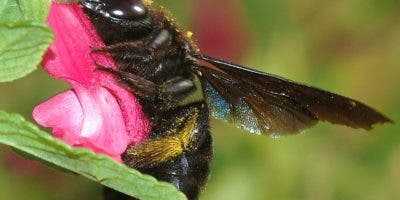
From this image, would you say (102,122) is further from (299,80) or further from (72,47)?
(299,80)

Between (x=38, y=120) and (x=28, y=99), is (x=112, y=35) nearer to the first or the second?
(x=38, y=120)

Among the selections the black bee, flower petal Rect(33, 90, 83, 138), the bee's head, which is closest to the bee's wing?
the black bee

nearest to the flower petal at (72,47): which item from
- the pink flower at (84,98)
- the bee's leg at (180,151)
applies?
the pink flower at (84,98)

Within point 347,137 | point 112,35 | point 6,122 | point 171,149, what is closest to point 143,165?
point 171,149

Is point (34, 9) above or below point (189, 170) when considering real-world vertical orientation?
above

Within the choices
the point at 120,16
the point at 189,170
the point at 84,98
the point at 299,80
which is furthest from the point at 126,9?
the point at 299,80

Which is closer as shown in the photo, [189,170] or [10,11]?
[10,11]
